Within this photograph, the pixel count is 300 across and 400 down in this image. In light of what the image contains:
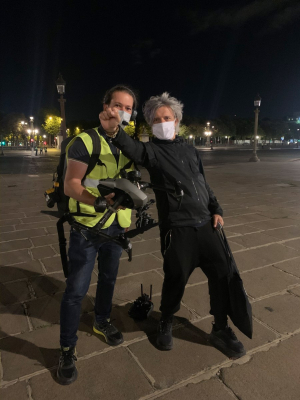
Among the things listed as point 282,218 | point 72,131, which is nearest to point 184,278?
point 282,218

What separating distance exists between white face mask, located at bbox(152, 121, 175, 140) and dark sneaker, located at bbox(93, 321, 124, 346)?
1598 mm

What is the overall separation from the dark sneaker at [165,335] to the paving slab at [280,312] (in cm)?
92

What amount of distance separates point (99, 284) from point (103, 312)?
0.29 meters

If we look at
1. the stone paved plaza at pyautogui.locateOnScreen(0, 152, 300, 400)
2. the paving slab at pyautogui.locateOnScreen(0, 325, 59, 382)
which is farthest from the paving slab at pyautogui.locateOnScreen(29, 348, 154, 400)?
the paving slab at pyautogui.locateOnScreen(0, 325, 59, 382)

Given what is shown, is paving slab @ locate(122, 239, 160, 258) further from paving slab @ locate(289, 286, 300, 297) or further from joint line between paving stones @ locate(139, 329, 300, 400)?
joint line between paving stones @ locate(139, 329, 300, 400)

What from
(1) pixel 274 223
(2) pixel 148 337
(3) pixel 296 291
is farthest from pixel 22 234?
(1) pixel 274 223

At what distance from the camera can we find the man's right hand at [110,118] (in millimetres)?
1751

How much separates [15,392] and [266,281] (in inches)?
107

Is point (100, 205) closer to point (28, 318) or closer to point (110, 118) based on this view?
point (110, 118)

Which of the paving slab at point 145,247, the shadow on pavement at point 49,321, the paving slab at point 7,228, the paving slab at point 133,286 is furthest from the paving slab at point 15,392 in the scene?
Answer: the paving slab at point 7,228

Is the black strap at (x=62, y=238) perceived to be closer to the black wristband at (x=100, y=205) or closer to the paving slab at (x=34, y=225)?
the black wristband at (x=100, y=205)

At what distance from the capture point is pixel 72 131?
9325 cm

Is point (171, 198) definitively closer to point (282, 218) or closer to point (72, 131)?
point (282, 218)

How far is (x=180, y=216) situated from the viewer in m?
2.14
